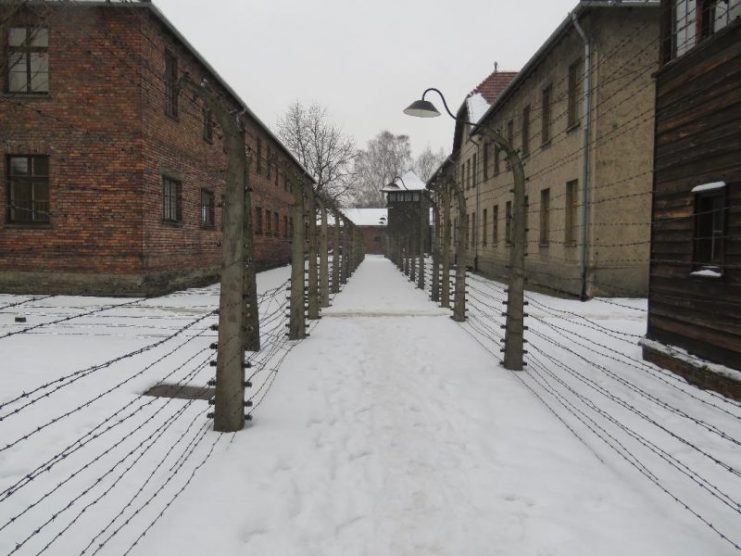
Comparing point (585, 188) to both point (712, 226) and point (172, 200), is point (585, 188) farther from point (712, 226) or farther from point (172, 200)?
point (172, 200)

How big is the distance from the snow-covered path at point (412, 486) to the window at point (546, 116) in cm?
1321

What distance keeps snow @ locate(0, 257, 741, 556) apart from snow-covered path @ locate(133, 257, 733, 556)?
0.05 ft

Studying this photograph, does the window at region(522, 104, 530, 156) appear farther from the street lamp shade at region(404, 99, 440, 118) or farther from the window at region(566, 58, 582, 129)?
the street lamp shade at region(404, 99, 440, 118)

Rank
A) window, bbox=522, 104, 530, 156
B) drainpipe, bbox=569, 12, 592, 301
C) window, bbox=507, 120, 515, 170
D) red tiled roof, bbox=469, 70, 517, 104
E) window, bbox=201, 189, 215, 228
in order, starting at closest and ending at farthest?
drainpipe, bbox=569, 12, 592, 301
window, bbox=201, 189, 215, 228
window, bbox=522, 104, 530, 156
window, bbox=507, 120, 515, 170
red tiled roof, bbox=469, 70, 517, 104

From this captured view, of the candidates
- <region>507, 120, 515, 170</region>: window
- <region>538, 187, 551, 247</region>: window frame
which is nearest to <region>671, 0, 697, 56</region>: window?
<region>538, 187, 551, 247</region>: window frame

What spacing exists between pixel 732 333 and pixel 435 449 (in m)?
3.69

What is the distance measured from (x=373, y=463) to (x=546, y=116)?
16.1m

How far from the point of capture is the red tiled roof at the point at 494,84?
28500 millimetres

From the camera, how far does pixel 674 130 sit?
688cm

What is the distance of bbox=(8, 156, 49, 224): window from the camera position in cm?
1285

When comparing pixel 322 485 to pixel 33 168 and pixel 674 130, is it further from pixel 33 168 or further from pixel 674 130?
pixel 33 168

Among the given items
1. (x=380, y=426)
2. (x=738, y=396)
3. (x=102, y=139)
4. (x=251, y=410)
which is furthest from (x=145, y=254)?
(x=738, y=396)

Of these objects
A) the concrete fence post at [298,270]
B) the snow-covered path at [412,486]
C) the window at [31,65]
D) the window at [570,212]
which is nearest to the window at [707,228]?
the snow-covered path at [412,486]

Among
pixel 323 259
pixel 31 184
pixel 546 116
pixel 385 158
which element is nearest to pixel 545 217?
pixel 546 116
